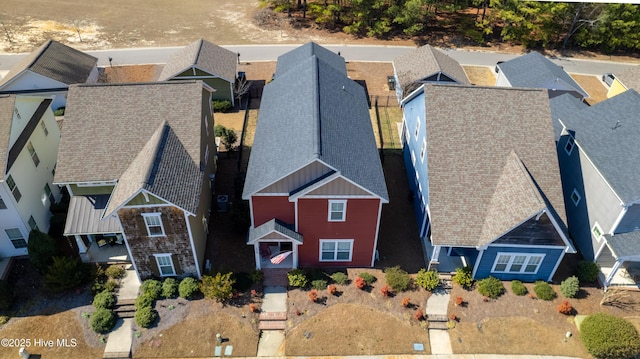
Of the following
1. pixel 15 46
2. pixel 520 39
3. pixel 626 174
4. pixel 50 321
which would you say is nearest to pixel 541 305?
pixel 626 174

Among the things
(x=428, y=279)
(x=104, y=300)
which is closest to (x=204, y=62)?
(x=104, y=300)

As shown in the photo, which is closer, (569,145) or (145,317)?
(145,317)

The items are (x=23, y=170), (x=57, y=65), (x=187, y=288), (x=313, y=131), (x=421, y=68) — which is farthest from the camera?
(x=421, y=68)

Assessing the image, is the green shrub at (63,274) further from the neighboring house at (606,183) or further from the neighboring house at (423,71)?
the neighboring house at (606,183)

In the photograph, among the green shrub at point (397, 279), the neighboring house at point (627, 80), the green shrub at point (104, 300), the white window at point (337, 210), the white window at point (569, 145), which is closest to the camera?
the white window at point (337, 210)

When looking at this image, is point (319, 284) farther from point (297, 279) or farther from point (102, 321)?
point (102, 321)

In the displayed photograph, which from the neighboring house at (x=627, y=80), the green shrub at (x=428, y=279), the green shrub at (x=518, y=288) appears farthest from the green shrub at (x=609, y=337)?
the neighboring house at (x=627, y=80)
